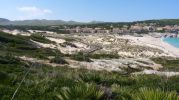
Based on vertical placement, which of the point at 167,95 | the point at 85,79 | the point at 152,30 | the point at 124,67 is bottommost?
the point at 152,30

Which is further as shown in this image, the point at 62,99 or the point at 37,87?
the point at 37,87

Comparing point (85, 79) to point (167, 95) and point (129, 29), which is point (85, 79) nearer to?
point (167, 95)

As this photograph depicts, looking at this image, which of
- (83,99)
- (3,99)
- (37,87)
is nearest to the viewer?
(83,99)

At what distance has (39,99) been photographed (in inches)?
459

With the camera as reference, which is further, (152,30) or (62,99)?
(152,30)

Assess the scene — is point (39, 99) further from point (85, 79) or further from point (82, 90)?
point (85, 79)

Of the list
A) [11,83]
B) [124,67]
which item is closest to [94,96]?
[11,83]

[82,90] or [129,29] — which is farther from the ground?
[82,90]

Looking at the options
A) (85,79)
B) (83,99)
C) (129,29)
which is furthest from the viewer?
(129,29)

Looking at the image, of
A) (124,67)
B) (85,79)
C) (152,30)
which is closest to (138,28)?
(152,30)

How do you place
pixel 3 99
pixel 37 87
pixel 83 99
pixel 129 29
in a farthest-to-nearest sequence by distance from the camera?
1. pixel 129 29
2. pixel 37 87
3. pixel 3 99
4. pixel 83 99

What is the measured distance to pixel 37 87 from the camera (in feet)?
43.5

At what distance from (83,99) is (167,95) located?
252cm

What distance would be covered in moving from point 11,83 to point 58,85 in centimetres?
155
